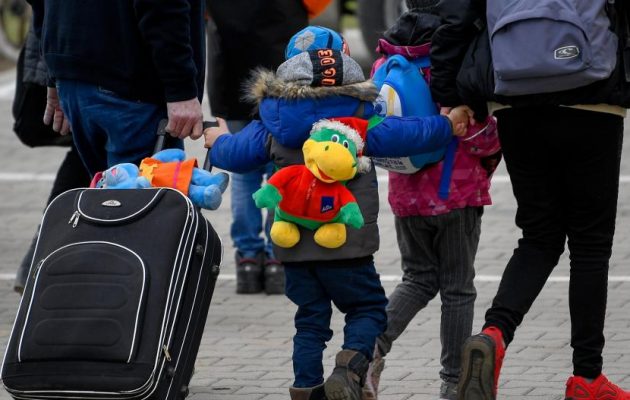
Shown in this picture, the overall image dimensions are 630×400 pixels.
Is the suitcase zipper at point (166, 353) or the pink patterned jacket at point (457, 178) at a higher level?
the pink patterned jacket at point (457, 178)

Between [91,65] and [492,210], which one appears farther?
[492,210]

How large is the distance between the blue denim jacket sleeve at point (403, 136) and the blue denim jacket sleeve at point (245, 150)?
1.16 ft

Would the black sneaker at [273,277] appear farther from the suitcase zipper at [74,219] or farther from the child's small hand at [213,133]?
the suitcase zipper at [74,219]

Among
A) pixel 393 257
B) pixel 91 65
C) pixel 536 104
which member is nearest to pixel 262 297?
pixel 393 257

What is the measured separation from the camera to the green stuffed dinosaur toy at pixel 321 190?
4.59m

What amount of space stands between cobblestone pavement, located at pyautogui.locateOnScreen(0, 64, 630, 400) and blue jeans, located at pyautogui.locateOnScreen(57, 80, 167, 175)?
0.96 meters

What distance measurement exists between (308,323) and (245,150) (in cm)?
63

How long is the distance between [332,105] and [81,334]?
108cm

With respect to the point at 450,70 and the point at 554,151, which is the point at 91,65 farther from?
the point at 554,151

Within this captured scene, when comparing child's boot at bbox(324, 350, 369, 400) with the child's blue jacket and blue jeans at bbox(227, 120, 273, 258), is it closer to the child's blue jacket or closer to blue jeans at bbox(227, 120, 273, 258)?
the child's blue jacket

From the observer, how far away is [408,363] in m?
5.79

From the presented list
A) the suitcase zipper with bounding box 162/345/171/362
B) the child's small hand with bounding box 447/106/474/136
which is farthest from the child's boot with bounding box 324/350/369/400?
the child's small hand with bounding box 447/106/474/136

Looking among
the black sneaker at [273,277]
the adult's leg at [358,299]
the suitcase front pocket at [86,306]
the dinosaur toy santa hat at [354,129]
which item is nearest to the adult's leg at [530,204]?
the adult's leg at [358,299]

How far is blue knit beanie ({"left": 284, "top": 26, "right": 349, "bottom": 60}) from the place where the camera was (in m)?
4.74
